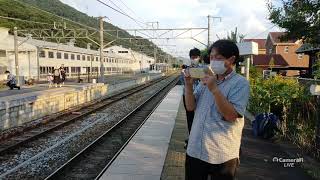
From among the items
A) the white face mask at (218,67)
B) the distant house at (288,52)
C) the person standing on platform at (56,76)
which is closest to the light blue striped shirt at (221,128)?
the white face mask at (218,67)

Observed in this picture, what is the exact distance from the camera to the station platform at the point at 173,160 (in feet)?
20.8

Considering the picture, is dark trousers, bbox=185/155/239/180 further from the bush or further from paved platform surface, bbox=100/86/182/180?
the bush

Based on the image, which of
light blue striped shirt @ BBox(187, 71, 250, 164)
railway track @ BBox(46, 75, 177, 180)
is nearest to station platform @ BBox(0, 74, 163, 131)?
railway track @ BBox(46, 75, 177, 180)

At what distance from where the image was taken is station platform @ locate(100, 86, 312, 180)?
6344 millimetres

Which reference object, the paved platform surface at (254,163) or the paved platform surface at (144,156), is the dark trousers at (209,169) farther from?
the paved platform surface at (144,156)

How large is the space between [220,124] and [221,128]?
0.03 m

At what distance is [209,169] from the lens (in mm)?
3191

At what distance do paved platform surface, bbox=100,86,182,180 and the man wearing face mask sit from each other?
3309 mm

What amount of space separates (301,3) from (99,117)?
971 centimetres

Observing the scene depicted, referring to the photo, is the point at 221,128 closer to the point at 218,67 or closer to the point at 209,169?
the point at 209,169

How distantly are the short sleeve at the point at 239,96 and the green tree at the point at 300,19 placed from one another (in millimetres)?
8697

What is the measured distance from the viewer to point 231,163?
3150 millimetres

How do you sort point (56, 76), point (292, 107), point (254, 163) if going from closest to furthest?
point (254, 163)
point (292, 107)
point (56, 76)

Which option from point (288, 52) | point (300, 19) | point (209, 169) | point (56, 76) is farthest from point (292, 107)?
point (288, 52)
